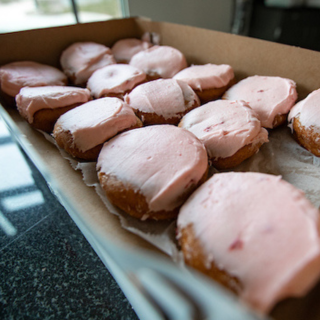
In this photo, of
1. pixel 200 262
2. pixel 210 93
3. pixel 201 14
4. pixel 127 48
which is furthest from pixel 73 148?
pixel 201 14

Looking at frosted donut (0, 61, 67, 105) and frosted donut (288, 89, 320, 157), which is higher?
Result: frosted donut (0, 61, 67, 105)

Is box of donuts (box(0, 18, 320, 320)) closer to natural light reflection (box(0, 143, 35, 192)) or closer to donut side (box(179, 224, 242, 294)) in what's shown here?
donut side (box(179, 224, 242, 294))

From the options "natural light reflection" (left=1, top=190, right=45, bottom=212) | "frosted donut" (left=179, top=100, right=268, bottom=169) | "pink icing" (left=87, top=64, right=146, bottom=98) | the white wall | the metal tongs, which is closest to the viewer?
the metal tongs

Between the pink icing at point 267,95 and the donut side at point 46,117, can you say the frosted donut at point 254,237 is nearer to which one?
the pink icing at point 267,95

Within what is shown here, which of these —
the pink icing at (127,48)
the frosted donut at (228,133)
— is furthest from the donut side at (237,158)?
the pink icing at (127,48)

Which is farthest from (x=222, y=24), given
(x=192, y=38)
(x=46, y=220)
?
(x=46, y=220)

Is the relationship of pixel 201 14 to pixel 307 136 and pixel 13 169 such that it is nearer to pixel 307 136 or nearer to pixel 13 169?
pixel 307 136

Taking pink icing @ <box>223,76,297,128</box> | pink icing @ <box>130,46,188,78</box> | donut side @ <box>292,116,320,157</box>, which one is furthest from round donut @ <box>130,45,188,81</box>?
donut side @ <box>292,116,320,157</box>

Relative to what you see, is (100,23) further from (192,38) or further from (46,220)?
(46,220)
